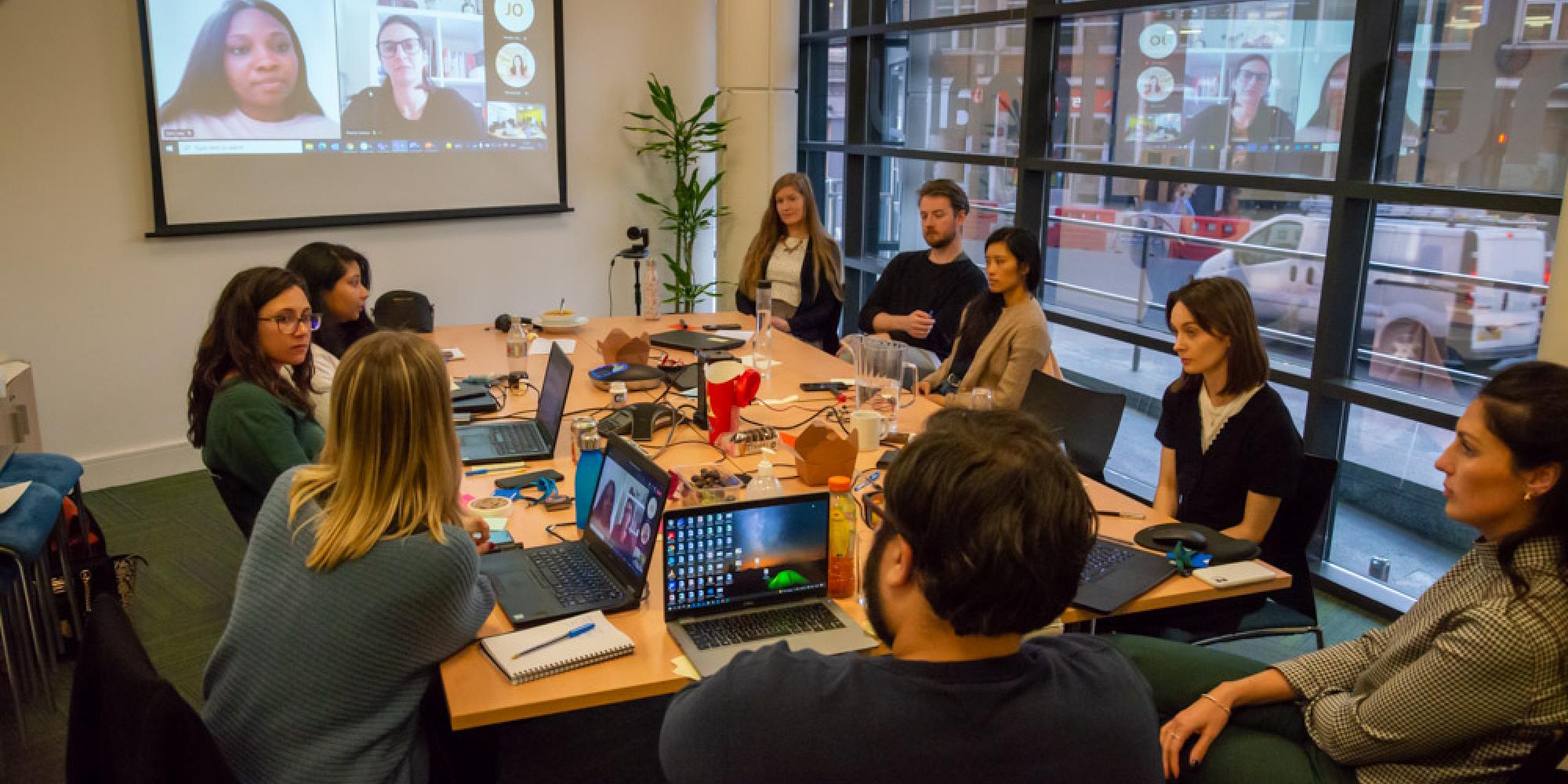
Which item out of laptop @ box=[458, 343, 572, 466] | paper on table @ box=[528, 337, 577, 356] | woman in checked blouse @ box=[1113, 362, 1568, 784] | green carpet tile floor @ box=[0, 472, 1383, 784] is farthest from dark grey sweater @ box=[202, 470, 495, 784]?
paper on table @ box=[528, 337, 577, 356]

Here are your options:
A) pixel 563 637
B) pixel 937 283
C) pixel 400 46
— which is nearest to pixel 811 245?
pixel 937 283

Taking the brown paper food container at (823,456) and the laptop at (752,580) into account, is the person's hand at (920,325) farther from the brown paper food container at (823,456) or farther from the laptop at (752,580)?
the laptop at (752,580)

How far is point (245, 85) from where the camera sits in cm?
506

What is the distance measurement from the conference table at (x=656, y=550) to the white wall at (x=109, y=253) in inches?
39.7

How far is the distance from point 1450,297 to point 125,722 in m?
3.72

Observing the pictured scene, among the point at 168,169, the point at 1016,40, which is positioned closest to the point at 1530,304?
the point at 1016,40

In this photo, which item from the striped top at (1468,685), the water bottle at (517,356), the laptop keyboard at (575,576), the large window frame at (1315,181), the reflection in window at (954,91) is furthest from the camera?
the reflection in window at (954,91)

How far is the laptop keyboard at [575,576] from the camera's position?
87.0 inches

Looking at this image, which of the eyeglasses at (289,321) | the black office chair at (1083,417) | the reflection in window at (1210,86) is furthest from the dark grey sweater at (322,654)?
the reflection in window at (1210,86)

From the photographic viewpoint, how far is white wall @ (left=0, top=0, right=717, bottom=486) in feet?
14.9

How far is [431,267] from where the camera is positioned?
19.0ft

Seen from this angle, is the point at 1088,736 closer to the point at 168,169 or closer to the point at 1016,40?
the point at 1016,40

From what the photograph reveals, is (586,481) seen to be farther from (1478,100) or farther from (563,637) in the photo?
(1478,100)

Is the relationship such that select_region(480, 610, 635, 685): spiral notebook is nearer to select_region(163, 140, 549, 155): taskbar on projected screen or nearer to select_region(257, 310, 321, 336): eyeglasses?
select_region(257, 310, 321, 336): eyeglasses
